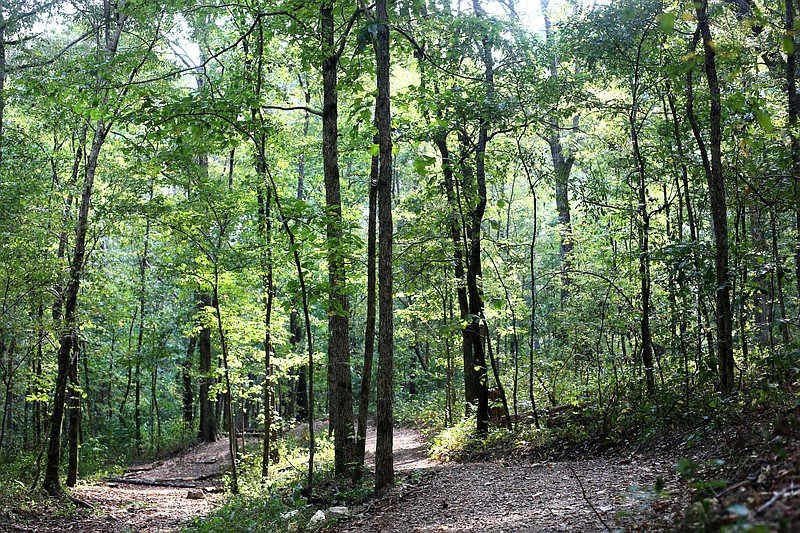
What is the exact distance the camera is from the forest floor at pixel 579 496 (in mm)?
3182

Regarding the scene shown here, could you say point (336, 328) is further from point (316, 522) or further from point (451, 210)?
point (316, 522)

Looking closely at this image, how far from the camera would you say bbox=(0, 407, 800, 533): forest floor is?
10.4ft

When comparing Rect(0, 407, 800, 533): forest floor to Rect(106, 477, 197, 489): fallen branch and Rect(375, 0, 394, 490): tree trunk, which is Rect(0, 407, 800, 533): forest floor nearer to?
Rect(375, 0, 394, 490): tree trunk

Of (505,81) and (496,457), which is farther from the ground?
(505,81)

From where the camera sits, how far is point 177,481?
16.2 m

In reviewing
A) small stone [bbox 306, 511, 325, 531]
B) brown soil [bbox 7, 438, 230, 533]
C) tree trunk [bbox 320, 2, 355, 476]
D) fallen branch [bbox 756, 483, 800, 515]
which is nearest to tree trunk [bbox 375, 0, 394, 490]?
small stone [bbox 306, 511, 325, 531]

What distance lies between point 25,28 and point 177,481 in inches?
452

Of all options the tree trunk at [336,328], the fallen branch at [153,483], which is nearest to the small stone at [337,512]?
the tree trunk at [336,328]

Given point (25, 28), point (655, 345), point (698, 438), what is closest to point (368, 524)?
point (698, 438)

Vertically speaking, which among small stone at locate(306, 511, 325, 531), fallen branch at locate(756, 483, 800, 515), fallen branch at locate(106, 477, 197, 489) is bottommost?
fallen branch at locate(106, 477, 197, 489)

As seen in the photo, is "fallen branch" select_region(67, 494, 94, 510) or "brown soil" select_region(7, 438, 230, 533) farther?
"fallen branch" select_region(67, 494, 94, 510)

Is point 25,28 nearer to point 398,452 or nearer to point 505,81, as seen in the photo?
point 505,81

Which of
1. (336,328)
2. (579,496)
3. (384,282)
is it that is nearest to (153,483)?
(336,328)

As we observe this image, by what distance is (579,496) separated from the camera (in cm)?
575
